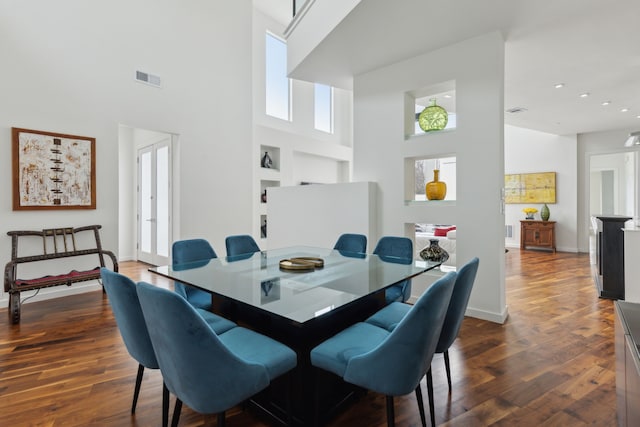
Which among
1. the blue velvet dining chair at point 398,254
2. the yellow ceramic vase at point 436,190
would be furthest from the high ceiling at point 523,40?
the blue velvet dining chair at point 398,254

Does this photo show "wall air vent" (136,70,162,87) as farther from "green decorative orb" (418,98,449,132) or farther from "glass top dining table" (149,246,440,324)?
"green decorative orb" (418,98,449,132)

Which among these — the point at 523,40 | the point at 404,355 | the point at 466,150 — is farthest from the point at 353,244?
the point at 523,40

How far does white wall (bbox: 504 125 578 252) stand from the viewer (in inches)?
295

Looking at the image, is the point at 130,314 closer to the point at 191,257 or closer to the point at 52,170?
the point at 191,257

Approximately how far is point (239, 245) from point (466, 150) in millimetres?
2478

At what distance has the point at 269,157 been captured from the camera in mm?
7043

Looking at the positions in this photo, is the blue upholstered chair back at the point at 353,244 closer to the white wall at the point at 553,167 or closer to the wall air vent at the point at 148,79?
the wall air vent at the point at 148,79

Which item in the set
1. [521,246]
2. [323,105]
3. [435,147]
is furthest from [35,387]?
[521,246]

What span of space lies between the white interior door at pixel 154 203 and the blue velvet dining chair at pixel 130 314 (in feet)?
13.8

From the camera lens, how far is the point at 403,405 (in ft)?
6.08

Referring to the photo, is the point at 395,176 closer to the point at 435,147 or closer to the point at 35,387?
the point at 435,147

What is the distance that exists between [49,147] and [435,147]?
14.9ft

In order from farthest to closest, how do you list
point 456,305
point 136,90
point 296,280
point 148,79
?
point 148,79, point 136,90, point 296,280, point 456,305

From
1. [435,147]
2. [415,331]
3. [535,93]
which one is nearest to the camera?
[415,331]
